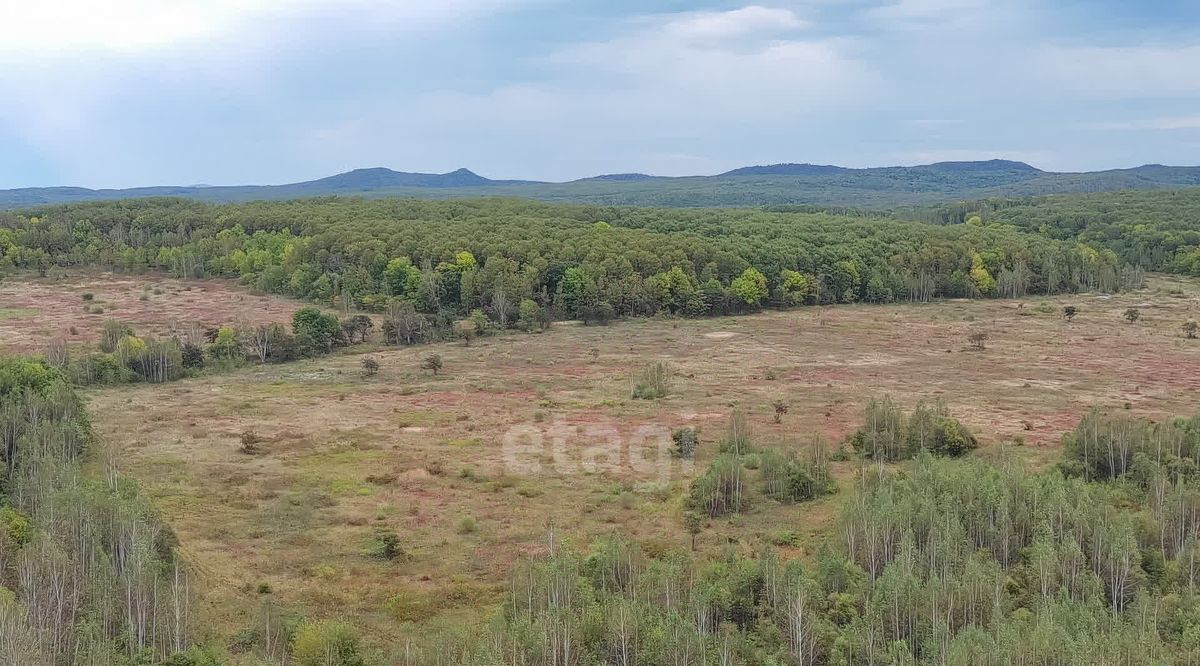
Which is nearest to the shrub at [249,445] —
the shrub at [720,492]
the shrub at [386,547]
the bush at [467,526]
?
the shrub at [386,547]

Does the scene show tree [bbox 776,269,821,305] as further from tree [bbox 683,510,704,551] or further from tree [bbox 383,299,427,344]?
tree [bbox 683,510,704,551]

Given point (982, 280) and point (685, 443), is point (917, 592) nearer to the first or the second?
point (685, 443)

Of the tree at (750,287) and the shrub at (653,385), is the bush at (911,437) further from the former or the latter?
the tree at (750,287)

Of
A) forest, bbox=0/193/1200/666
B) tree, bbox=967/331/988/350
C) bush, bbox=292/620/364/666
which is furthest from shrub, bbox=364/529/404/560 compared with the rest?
tree, bbox=967/331/988/350

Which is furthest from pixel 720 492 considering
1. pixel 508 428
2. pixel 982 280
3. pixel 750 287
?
pixel 982 280

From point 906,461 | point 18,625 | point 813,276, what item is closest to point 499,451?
point 906,461

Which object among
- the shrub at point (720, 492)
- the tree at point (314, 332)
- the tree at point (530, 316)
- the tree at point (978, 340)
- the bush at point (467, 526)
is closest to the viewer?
the bush at point (467, 526)
